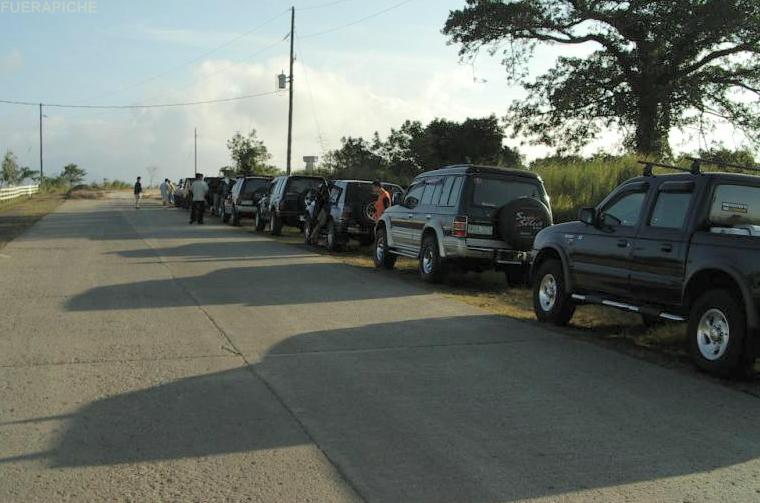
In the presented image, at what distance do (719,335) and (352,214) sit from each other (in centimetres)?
1266

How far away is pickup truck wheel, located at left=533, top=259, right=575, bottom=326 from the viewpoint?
31.5ft

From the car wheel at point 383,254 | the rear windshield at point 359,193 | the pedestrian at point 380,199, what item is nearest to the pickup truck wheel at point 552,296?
the car wheel at point 383,254

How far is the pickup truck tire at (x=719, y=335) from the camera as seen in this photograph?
675 centimetres

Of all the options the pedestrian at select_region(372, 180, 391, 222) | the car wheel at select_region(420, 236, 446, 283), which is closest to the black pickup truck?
the car wheel at select_region(420, 236, 446, 283)

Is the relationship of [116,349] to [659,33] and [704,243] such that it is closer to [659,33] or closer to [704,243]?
[704,243]

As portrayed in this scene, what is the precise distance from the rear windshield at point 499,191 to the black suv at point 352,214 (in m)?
6.23

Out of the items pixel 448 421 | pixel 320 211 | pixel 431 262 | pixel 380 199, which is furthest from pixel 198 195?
pixel 448 421

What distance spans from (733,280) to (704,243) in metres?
0.51

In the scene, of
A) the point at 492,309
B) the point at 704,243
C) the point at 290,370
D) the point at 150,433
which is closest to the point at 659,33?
the point at 492,309

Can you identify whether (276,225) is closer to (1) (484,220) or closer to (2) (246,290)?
(2) (246,290)

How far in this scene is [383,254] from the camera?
53.4 ft

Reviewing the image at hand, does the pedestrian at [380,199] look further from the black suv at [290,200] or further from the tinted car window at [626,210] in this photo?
the tinted car window at [626,210]

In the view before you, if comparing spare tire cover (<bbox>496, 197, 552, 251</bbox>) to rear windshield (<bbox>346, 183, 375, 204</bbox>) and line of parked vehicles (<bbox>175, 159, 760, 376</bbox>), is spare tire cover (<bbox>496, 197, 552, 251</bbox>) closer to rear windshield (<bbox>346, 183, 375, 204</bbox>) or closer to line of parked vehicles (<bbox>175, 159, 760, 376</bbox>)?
line of parked vehicles (<bbox>175, 159, 760, 376</bbox>)

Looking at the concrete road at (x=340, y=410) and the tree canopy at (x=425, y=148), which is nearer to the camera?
the concrete road at (x=340, y=410)
